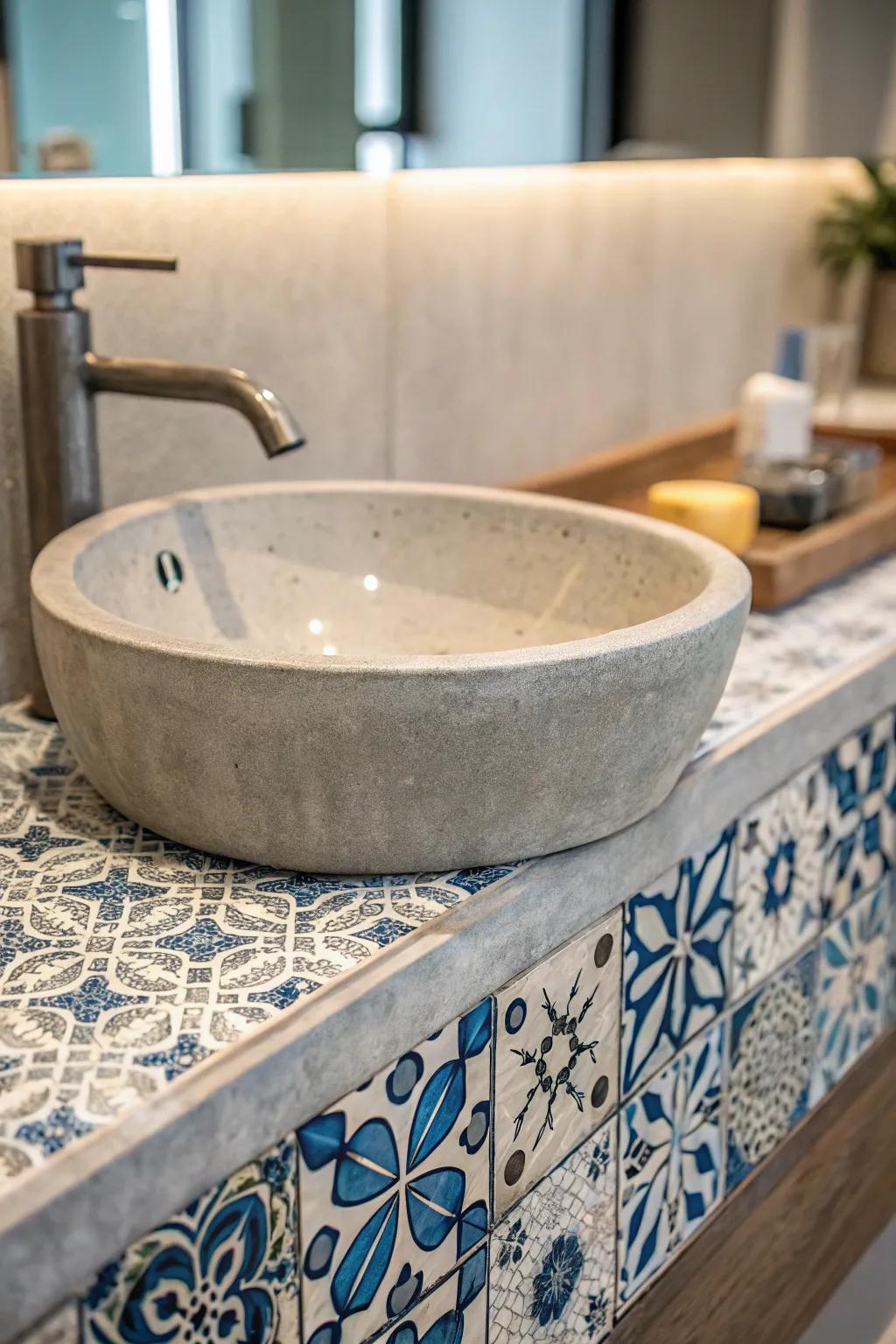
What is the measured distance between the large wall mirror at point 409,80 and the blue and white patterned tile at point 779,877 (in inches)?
25.8

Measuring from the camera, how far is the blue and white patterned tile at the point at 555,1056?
88cm

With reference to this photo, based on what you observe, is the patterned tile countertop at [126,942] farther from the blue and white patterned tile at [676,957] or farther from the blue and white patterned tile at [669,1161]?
the blue and white patterned tile at [669,1161]

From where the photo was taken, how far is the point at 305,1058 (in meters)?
0.72

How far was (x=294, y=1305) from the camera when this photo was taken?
750mm

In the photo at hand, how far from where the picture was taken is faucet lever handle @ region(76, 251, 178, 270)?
1000 mm

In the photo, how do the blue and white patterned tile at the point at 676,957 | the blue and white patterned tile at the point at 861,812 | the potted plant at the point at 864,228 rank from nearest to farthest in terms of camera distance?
the blue and white patterned tile at the point at 676,957 < the blue and white patterned tile at the point at 861,812 < the potted plant at the point at 864,228

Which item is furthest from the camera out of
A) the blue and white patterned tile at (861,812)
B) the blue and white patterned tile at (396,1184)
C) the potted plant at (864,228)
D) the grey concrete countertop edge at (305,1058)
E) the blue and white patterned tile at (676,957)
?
the potted plant at (864,228)

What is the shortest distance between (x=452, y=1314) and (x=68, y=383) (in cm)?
65

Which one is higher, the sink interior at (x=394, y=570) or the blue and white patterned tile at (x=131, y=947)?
the sink interior at (x=394, y=570)

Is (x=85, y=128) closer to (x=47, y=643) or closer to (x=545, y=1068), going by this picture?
(x=47, y=643)

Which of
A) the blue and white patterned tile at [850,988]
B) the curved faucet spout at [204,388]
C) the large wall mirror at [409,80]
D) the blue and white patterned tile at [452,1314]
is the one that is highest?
the large wall mirror at [409,80]

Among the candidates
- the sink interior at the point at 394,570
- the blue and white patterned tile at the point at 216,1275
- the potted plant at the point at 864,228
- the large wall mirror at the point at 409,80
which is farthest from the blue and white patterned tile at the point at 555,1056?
the potted plant at the point at 864,228

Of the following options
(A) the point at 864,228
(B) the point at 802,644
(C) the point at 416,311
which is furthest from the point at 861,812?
(A) the point at 864,228

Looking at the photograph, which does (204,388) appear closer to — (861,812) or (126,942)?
(126,942)
